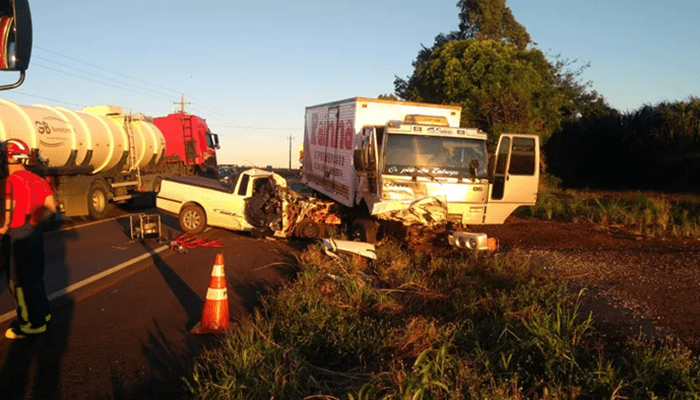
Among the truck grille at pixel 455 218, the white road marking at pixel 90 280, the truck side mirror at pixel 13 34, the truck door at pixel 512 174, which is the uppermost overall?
the truck side mirror at pixel 13 34

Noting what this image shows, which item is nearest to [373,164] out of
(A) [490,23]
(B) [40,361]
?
(B) [40,361]

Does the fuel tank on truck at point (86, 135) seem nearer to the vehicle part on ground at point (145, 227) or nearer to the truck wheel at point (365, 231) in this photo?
the vehicle part on ground at point (145, 227)

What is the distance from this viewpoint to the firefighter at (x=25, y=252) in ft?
19.3

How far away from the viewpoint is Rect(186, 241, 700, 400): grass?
4.18 m

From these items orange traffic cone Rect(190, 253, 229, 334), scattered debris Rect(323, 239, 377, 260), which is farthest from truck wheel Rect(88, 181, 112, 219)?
orange traffic cone Rect(190, 253, 229, 334)

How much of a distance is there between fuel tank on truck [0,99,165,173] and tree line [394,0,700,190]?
41.6 feet

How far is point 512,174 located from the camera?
11461 mm

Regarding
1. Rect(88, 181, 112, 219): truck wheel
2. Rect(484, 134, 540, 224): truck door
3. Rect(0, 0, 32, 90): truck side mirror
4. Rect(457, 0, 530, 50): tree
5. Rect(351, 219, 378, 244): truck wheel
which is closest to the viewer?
Rect(0, 0, 32, 90): truck side mirror

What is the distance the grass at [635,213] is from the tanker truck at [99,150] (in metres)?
12.0

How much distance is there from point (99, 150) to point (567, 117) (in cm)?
2277

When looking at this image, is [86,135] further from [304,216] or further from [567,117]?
[567,117]

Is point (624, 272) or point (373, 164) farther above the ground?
point (373, 164)

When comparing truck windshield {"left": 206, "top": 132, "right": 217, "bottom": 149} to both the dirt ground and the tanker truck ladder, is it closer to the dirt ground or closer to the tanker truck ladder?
the tanker truck ladder

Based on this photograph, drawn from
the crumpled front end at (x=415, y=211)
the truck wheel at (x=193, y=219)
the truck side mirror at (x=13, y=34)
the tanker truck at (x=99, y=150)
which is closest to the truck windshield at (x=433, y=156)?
the crumpled front end at (x=415, y=211)
